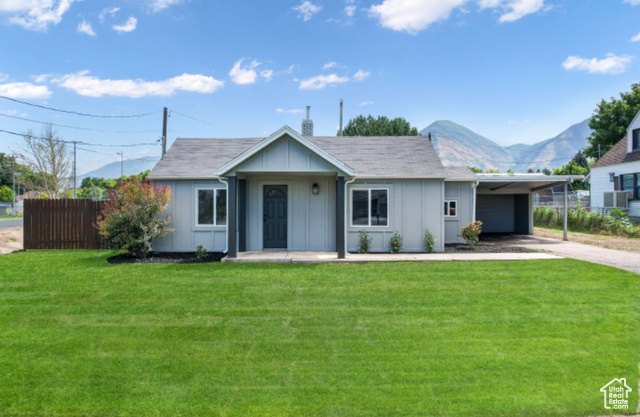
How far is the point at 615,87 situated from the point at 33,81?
44475 mm

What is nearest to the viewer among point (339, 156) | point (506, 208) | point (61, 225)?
point (61, 225)

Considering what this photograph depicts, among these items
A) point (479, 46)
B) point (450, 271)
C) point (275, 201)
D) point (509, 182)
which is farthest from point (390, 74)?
point (450, 271)

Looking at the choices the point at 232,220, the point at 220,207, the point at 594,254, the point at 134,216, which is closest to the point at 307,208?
the point at 232,220

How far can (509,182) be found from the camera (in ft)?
47.8

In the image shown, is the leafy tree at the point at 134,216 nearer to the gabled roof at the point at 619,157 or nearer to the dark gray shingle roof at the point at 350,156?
the dark gray shingle roof at the point at 350,156

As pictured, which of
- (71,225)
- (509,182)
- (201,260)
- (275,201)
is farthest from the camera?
(509,182)

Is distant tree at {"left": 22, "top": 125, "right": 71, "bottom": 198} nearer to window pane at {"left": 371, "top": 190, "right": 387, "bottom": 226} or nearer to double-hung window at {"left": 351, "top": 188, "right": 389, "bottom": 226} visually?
double-hung window at {"left": 351, "top": 188, "right": 389, "bottom": 226}

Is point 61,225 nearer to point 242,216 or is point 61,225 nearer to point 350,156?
point 242,216

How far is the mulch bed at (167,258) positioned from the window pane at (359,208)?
439cm

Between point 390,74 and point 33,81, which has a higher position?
point 390,74

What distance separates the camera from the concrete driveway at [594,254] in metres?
9.39

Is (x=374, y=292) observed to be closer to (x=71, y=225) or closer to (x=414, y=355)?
(x=414, y=355)

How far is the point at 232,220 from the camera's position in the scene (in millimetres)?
10289

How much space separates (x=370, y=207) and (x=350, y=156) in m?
2.23
